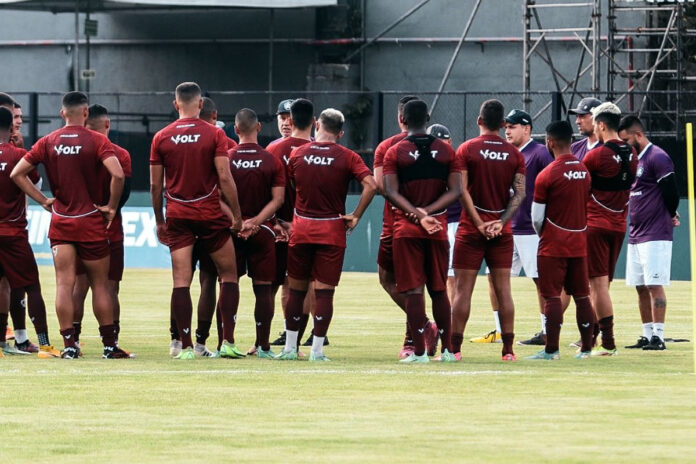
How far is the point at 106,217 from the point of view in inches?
527

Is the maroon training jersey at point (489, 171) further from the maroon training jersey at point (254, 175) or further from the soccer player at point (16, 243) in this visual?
the soccer player at point (16, 243)

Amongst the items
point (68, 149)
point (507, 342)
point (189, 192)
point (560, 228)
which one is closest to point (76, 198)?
point (68, 149)

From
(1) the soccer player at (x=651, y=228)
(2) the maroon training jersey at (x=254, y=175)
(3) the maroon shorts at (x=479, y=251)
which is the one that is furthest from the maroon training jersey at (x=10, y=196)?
(1) the soccer player at (x=651, y=228)

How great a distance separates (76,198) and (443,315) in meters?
3.30

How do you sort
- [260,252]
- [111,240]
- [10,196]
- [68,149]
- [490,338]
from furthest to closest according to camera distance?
[490,338] → [111,240] → [10,196] → [260,252] → [68,149]

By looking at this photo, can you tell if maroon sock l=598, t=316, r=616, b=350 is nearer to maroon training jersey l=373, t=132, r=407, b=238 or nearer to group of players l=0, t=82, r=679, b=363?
group of players l=0, t=82, r=679, b=363

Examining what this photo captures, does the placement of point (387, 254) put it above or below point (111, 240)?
below

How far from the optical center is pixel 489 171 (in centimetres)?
1312

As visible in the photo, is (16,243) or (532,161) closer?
(16,243)

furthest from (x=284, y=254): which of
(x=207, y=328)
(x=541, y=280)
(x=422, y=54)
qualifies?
(x=422, y=54)

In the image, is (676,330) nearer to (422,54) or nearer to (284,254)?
(284,254)

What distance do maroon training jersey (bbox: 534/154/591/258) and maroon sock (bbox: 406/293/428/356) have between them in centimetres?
134

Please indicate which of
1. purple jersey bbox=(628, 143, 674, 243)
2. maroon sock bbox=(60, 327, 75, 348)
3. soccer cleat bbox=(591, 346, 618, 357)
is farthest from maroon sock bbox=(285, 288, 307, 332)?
purple jersey bbox=(628, 143, 674, 243)

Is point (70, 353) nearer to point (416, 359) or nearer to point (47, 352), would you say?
point (47, 352)
